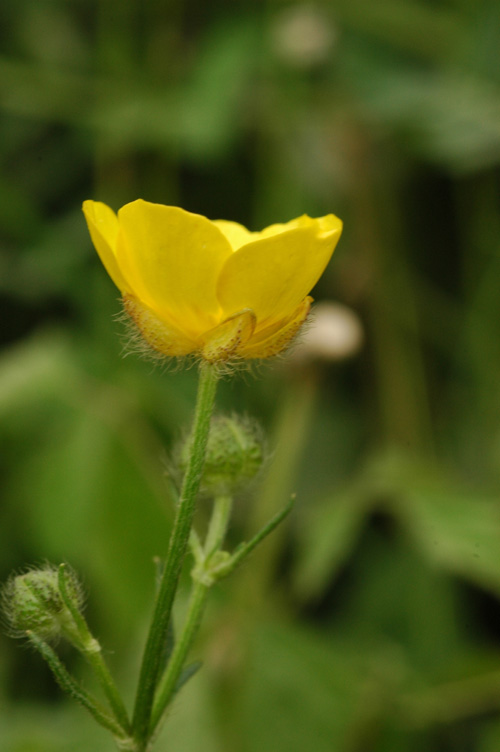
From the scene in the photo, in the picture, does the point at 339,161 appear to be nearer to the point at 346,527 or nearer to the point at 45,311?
the point at 45,311

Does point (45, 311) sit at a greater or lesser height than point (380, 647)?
greater

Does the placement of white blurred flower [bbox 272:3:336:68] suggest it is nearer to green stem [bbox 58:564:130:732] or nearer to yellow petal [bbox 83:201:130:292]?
yellow petal [bbox 83:201:130:292]

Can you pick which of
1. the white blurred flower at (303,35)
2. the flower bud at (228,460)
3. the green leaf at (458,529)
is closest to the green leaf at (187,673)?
the flower bud at (228,460)

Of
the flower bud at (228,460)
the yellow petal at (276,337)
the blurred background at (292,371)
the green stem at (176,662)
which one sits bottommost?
the blurred background at (292,371)

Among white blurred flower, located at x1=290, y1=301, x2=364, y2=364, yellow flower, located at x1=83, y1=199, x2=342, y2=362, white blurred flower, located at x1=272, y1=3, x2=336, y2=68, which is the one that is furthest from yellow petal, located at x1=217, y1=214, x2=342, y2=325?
white blurred flower, located at x1=272, y1=3, x2=336, y2=68

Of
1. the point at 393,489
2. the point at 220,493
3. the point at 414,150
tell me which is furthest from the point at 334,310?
the point at 220,493

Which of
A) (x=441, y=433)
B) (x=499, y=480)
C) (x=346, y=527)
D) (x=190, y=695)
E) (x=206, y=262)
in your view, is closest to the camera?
(x=206, y=262)

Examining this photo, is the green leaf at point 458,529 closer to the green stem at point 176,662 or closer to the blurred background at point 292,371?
the blurred background at point 292,371

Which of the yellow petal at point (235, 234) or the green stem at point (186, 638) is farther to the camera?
the yellow petal at point (235, 234)
